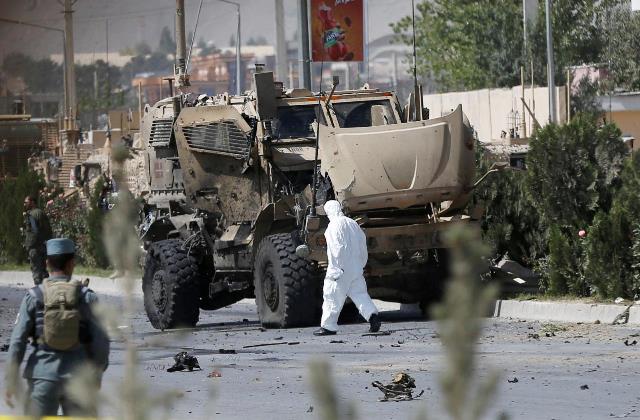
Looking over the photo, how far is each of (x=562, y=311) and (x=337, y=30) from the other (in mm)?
8779

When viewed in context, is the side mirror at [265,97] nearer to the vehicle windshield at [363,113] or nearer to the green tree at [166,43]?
the vehicle windshield at [363,113]

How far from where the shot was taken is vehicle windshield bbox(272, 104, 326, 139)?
17.4 m

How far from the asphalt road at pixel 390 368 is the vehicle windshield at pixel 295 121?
2.19m

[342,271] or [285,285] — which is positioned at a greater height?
[342,271]

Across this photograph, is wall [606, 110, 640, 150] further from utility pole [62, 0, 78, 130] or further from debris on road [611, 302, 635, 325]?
debris on road [611, 302, 635, 325]

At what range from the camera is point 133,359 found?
387 centimetres

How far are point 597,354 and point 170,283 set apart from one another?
238 inches

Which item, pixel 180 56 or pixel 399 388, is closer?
pixel 399 388

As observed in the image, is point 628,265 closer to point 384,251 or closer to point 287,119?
point 384,251

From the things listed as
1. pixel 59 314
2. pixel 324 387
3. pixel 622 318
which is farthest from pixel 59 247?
pixel 622 318

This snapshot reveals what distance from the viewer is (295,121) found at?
17578mm

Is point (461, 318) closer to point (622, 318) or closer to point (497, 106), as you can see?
point (622, 318)

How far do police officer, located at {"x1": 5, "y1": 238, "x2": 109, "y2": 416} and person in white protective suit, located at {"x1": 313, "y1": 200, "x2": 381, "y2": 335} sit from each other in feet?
26.9

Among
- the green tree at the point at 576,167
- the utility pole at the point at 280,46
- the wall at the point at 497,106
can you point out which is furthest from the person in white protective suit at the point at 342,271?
the wall at the point at 497,106
